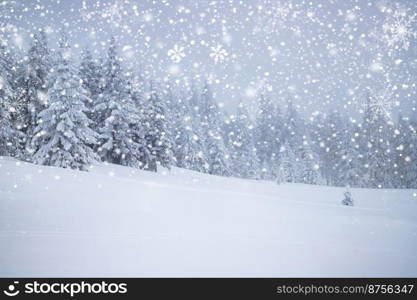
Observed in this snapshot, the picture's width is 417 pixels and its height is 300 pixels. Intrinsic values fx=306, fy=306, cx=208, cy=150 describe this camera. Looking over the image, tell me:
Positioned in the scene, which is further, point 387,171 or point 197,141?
point 387,171

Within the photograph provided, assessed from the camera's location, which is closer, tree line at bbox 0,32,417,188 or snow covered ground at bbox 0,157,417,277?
snow covered ground at bbox 0,157,417,277

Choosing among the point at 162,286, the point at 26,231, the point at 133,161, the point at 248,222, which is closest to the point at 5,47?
the point at 133,161

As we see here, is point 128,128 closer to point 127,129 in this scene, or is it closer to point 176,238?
point 127,129

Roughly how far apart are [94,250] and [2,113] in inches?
901

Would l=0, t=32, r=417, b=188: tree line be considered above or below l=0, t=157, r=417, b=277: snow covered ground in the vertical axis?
above

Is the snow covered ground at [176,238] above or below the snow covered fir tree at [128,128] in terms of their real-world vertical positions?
below

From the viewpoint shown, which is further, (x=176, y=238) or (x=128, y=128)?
(x=128, y=128)

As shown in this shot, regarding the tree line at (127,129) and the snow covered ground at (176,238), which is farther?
the tree line at (127,129)

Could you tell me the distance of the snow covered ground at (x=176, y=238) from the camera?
568 cm

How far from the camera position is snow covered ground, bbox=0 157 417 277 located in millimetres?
5676

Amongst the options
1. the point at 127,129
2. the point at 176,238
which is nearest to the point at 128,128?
the point at 127,129

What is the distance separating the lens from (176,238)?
7.22 metres

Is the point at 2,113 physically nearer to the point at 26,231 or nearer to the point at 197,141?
the point at 26,231

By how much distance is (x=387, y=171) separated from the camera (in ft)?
197
